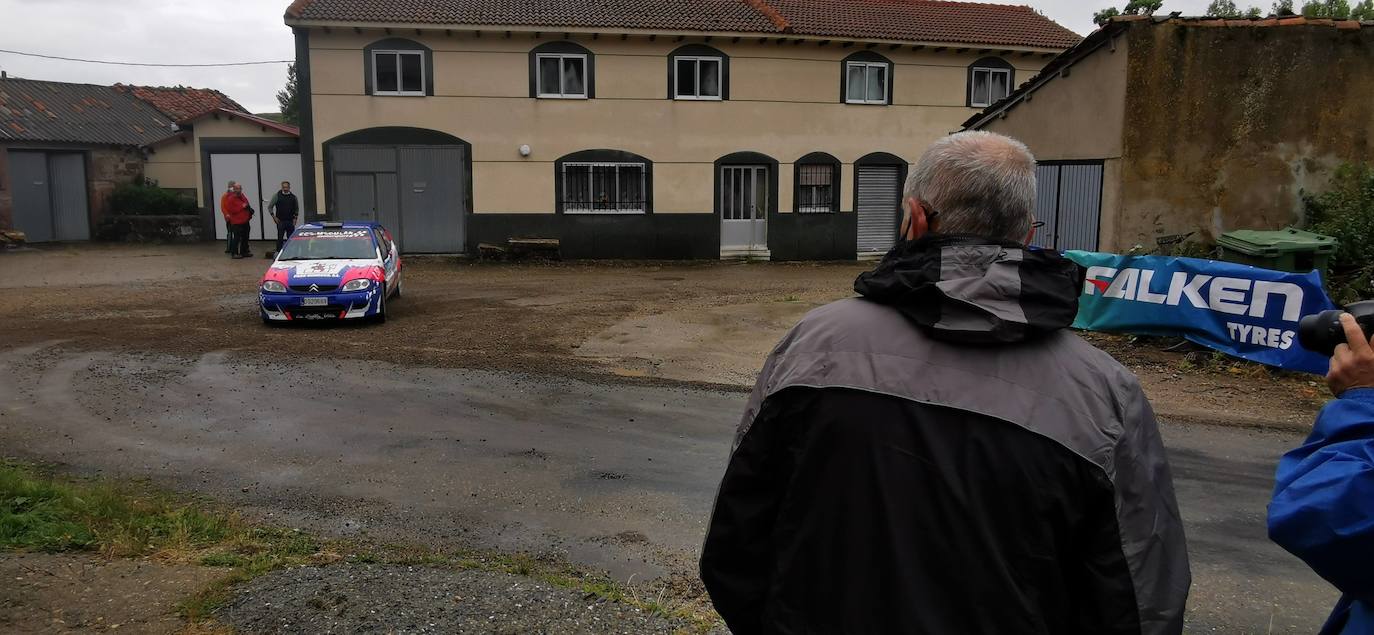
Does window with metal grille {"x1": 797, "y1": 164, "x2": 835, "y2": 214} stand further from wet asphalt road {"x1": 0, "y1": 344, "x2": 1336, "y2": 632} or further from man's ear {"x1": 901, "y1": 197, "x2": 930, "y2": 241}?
man's ear {"x1": 901, "y1": 197, "x2": 930, "y2": 241}

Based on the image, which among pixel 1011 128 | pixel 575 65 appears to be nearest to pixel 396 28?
pixel 575 65

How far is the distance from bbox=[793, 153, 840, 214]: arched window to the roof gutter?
3.14m

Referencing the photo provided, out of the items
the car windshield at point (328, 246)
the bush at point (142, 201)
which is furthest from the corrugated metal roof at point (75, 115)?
the car windshield at point (328, 246)

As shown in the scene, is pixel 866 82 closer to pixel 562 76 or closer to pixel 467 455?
pixel 562 76

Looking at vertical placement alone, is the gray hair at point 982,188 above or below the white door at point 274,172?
below

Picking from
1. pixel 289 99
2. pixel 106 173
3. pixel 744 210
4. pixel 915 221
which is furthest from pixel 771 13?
pixel 289 99

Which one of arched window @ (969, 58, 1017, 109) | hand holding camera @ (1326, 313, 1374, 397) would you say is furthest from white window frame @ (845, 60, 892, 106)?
hand holding camera @ (1326, 313, 1374, 397)

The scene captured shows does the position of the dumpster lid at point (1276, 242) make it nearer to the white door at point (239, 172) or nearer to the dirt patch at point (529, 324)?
the dirt patch at point (529, 324)

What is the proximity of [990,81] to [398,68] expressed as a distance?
50.9 feet

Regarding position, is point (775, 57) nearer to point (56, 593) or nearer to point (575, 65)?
point (575, 65)

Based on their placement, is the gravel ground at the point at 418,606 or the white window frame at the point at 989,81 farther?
the white window frame at the point at 989,81

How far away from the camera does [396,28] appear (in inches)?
878

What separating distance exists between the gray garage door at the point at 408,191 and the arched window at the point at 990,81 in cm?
1371

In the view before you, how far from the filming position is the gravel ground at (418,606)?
13.2 ft
